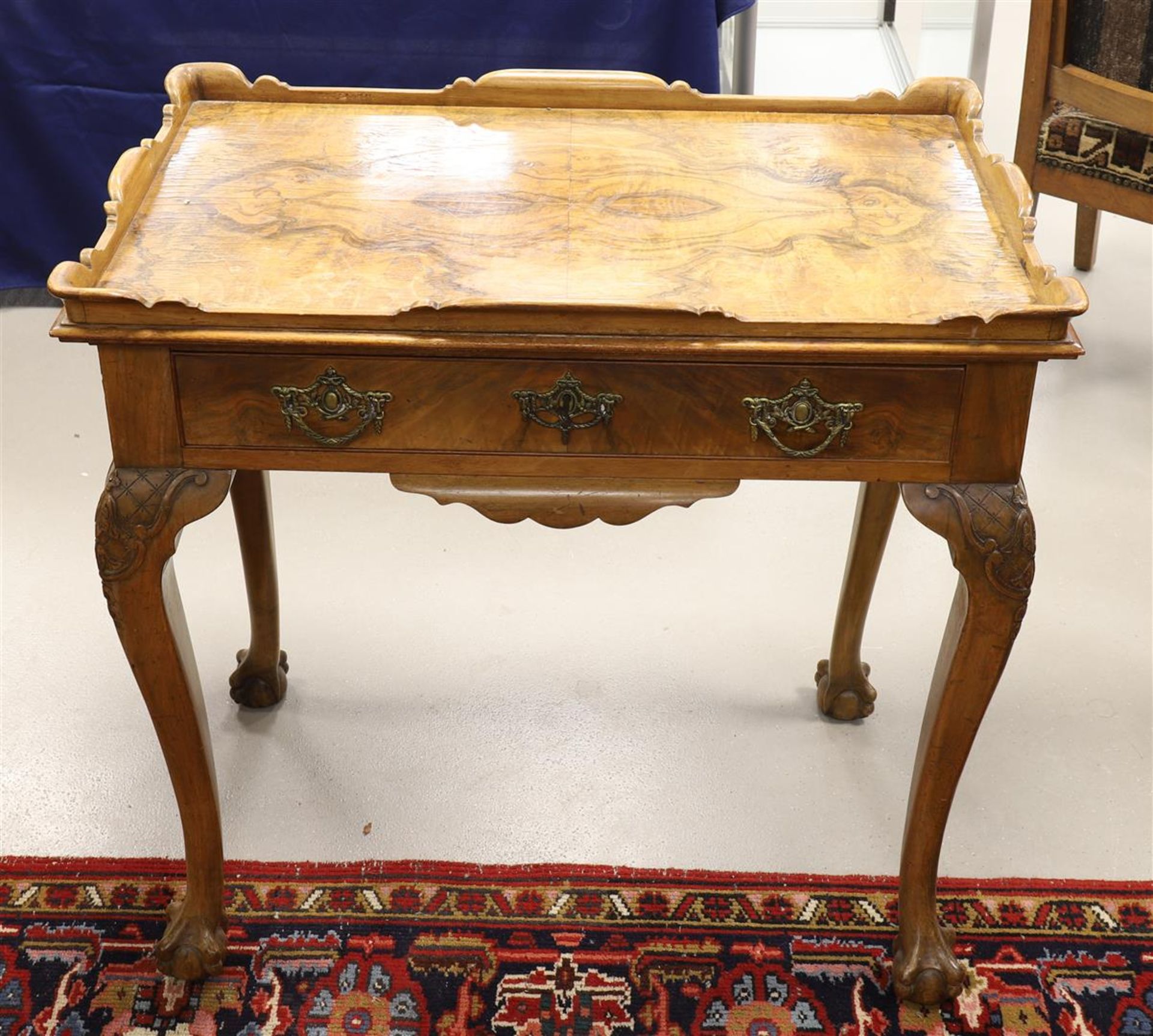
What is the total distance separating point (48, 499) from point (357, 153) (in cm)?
134

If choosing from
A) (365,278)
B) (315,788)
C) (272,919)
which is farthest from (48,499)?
(365,278)

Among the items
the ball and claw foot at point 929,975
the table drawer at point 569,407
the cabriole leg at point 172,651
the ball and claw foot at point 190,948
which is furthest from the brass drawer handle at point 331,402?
the ball and claw foot at point 929,975

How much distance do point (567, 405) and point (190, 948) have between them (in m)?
0.91

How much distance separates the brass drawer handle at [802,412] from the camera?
1523 mm

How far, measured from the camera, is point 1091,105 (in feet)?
9.59

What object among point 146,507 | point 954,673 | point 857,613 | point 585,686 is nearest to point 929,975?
point 954,673

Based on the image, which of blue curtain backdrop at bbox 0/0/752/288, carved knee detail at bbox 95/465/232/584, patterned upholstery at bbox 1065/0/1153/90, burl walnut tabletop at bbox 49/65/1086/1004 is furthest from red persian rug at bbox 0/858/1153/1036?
blue curtain backdrop at bbox 0/0/752/288

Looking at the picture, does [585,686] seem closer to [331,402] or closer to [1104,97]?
[331,402]

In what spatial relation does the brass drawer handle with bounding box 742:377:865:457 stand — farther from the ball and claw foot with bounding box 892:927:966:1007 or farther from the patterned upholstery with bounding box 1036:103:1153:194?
the patterned upholstery with bounding box 1036:103:1153:194

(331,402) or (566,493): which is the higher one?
(331,402)

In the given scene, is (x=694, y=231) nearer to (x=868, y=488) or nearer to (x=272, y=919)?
(x=868, y=488)

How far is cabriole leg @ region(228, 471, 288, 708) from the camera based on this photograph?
2.15 metres

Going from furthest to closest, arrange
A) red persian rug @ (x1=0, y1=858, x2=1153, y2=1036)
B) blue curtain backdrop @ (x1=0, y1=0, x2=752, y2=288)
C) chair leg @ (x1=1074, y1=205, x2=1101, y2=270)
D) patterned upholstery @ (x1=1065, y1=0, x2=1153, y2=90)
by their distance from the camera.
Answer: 1. chair leg @ (x1=1074, y1=205, x2=1101, y2=270)
2. blue curtain backdrop @ (x1=0, y1=0, x2=752, y2=288)
3. patterned upholstery @ (x1=1065, y1=0, x2=1153, y2=90)
4. red persian rug @ (x1=0, y1=858, x2=1153, y2=1036)

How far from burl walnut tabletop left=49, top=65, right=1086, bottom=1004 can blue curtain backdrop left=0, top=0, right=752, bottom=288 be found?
1.36 m
